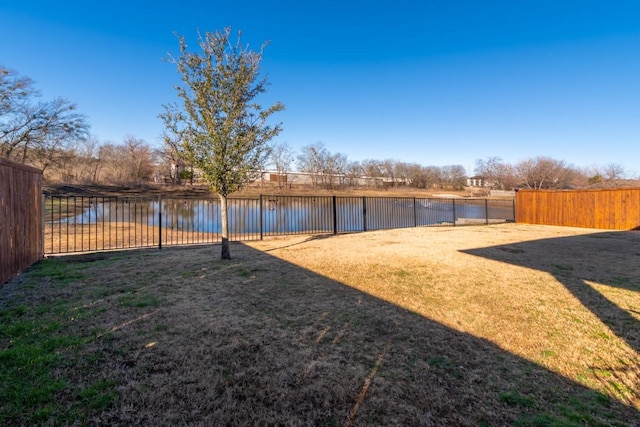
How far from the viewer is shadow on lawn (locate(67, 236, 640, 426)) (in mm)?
1762

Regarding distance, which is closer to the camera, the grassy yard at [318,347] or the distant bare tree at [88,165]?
the grassy yard at [318,347]

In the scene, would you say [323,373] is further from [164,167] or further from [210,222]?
[164,167]

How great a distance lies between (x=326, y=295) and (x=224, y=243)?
9.19ft

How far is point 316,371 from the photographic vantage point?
2.19m

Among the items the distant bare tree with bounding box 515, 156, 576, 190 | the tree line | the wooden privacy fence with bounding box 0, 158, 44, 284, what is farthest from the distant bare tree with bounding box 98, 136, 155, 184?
the distant bare tree with bounding box 515, 156, 576, 190

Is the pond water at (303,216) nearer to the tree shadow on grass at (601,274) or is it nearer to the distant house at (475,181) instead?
the tree shadow on grass at (601,274)

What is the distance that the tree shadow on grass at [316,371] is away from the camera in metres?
1.76

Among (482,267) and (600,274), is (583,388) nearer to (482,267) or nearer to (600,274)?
(482,267)

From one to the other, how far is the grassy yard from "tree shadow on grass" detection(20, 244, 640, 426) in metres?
0.01

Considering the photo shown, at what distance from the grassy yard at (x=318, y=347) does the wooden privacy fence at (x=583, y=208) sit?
431 inches

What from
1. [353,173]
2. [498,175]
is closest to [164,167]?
[353,173]

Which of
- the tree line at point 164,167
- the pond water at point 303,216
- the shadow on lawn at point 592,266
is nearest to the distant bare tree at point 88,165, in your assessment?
the tree line at point 164,167

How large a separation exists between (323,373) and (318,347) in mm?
385

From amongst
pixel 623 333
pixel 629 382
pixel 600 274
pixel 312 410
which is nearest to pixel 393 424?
pixel 312 410
